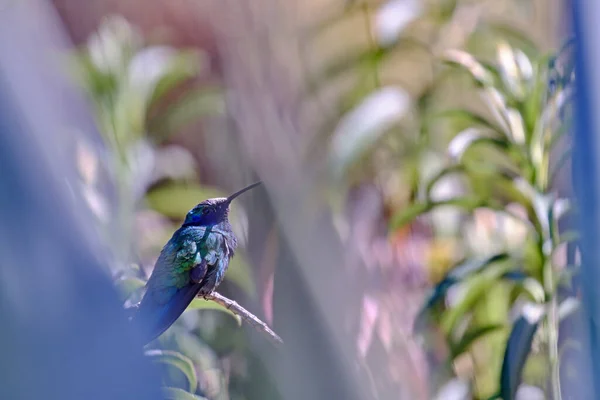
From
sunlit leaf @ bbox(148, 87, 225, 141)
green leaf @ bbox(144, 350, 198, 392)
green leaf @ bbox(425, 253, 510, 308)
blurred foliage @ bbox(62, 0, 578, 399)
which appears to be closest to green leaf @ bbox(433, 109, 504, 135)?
blurred foliage @ bbox(62, 0, 578, 399)

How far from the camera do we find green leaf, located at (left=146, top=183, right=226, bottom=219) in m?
0.47

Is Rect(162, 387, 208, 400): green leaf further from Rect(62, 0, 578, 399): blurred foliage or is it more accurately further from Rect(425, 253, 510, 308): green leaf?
Rect(425, 253, 510, 308): green leaf

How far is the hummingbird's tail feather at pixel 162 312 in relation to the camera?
15.3 inches

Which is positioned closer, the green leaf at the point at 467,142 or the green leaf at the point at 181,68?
the green leaf at the point at 181,68

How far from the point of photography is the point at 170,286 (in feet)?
1.37

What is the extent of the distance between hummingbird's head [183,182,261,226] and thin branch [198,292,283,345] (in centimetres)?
5

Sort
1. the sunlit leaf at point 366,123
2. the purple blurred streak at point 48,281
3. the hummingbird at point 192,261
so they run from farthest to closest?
the sunlit leaf at point 366,123
the hummingbird at point 192,261
the purple blurred streak at point 48,281

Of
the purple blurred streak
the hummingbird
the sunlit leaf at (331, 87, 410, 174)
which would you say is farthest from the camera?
the sunlit leaf at (331, 87, 410, 174)

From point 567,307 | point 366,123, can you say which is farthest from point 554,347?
point 366,123

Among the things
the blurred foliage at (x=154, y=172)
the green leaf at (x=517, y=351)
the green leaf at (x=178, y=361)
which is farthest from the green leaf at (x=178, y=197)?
the green leaf at (x=517, y=351)

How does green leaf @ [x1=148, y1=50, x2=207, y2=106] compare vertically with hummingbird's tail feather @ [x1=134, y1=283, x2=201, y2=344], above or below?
above

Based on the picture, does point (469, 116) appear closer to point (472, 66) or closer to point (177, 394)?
point (472, 66)

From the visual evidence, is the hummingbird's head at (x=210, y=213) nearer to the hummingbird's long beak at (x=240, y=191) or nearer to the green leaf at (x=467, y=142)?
the hummingbird's long beak at (x=240, y=191)

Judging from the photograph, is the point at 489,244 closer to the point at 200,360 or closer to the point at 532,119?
the point at 532,119
